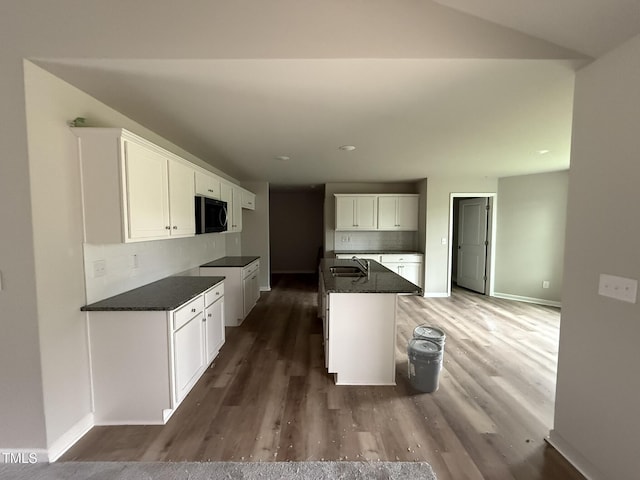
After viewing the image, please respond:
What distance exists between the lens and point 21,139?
1.58 meters

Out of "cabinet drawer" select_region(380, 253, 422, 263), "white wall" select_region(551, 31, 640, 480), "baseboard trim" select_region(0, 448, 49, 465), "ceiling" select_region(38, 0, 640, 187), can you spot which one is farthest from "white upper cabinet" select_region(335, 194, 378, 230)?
"baseboard trim" select_region(0, 448, 49, 465)

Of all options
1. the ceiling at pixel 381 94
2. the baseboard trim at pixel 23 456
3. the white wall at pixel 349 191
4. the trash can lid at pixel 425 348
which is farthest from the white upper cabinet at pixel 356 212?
the baseboard trim at pixel 23 456

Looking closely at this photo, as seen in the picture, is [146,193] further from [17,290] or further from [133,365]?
[133,365]

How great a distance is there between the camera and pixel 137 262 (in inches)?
100

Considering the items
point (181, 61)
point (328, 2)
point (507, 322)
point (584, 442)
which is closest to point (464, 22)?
point (328, 2)

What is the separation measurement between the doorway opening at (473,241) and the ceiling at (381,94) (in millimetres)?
2138

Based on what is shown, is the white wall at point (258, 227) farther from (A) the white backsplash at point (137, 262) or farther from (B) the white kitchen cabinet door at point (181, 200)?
(B) the white kitchen cabinet door at point (181, 200)

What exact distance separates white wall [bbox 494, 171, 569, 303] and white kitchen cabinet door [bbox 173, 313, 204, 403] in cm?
547

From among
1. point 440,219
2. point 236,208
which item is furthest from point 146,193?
point 440,219

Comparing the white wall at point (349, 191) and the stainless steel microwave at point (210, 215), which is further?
the white wall at point (349, 191)

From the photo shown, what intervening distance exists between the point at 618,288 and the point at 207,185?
3.64 meters

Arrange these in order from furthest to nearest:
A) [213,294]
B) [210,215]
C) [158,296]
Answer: [210,215], [213,294], [158,296]

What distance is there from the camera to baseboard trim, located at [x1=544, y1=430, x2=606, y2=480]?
61.3 inches

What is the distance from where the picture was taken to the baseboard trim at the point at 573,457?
156cm
